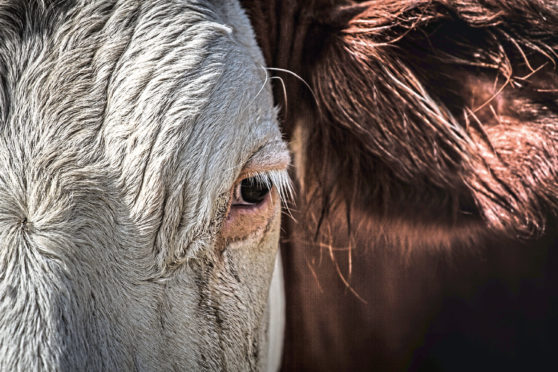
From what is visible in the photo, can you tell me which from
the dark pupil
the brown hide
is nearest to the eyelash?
the dark pupil

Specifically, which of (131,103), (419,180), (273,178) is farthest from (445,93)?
(131,103)

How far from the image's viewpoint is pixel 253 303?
3.13 ft

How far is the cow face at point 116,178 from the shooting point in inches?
26.8

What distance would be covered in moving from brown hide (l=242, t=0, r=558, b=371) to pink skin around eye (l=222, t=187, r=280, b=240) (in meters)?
0.20

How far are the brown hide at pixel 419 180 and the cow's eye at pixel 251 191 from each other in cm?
19

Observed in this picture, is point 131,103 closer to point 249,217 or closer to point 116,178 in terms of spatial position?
point 116,178

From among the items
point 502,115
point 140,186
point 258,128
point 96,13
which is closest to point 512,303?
point 502,115

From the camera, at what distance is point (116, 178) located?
731 mm

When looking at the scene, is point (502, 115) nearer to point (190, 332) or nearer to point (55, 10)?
point (190, 332)

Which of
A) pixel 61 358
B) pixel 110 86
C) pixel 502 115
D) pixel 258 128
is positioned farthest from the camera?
pixel 502 115

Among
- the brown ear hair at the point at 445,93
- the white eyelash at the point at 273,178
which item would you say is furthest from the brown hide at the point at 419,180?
the white eyelash at the point at 273,178

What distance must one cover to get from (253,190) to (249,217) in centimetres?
5

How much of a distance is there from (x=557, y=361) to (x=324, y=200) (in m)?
0.59

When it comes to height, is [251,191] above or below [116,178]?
below
